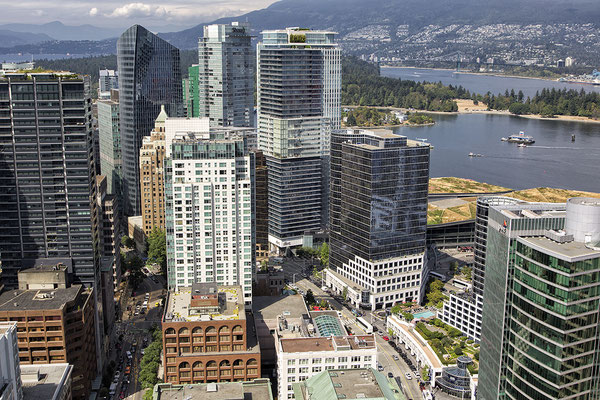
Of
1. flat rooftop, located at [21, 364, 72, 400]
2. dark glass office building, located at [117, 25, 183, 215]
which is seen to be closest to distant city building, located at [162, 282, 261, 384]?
flat rooftop, located at [21, 364, 72, 400]

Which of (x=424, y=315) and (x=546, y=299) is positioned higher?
(x=546, y=299)

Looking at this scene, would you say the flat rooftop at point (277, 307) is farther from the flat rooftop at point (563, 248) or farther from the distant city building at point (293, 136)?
the flat rooftop at point (563, 248)

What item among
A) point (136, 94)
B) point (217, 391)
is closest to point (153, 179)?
point (136, 94)

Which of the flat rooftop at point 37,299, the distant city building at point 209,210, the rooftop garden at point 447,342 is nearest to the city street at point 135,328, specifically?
the distant city building at point 209,210

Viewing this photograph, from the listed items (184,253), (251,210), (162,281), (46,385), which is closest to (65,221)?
(184,253)

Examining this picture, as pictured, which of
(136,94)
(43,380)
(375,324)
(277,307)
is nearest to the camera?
(43,380)

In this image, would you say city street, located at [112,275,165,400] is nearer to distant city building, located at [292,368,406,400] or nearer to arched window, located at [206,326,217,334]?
arched window, located at [206,326,217,334]

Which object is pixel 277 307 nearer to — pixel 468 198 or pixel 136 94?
pixel 468 198
